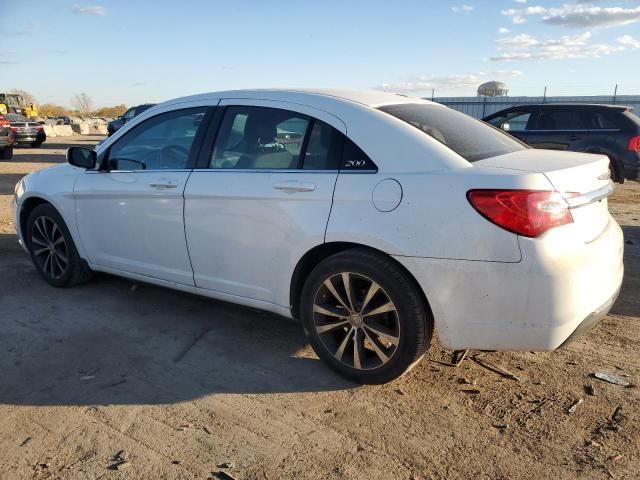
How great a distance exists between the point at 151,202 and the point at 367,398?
209cm

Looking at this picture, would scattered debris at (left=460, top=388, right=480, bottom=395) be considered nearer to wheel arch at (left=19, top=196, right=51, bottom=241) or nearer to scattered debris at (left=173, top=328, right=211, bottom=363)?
scattered debris at (left=173, top=328, right=211, bottom=363)

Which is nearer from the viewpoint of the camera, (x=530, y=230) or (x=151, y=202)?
(x=530, y=230)

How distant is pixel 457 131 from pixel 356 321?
4.37 ft

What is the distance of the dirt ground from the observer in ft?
8.18

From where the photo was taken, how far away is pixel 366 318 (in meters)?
3.10

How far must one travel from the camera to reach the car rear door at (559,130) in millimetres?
9969

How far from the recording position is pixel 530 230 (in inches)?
102

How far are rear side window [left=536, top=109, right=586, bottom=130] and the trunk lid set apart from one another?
7581mm

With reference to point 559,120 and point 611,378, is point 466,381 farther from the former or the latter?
point 559,120

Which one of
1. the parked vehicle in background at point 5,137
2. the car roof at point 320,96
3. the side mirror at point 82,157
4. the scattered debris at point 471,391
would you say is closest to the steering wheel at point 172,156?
the car roof at point 320,96

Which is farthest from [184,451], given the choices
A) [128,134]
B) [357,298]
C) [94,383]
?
[128,134]

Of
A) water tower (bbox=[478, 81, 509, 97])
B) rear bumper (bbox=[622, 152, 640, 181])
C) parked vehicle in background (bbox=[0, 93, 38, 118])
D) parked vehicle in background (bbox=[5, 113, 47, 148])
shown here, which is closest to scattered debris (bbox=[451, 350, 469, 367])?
rear bumper (bbox=[622, 152, 640, 181])

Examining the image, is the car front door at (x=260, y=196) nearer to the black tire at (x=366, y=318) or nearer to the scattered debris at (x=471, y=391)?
the black tire at (x=366, y=318)

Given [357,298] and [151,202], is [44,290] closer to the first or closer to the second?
[151,202]
